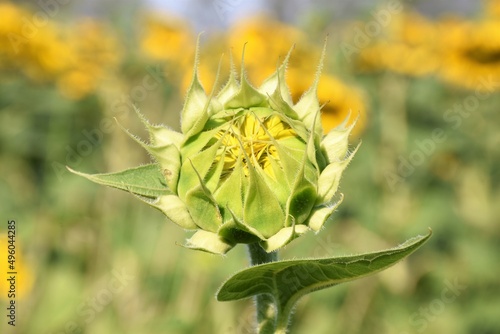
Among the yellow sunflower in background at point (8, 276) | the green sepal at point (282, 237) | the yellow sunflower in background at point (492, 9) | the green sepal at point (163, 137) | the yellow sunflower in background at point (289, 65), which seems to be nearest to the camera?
the green sepal at point (282, 237)

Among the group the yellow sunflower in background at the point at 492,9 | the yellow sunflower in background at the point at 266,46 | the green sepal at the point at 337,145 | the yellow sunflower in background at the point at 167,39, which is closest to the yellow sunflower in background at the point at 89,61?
the yellow sunflower in background at the point at 167,39

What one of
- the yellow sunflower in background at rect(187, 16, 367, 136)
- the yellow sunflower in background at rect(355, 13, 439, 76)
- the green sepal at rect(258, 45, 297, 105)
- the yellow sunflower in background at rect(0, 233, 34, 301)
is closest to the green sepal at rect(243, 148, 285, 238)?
the green sepal at rect(258, 45, 297, 105)

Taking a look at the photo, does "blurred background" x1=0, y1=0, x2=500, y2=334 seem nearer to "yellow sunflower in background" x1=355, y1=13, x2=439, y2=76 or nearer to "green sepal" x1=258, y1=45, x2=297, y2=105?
"yellow sunflower in background" x1=355, y1=13, x2=439, y2=76

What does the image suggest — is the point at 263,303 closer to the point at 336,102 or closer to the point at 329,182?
the point at 329,182

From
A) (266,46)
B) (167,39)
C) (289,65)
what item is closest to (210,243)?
(289,65)

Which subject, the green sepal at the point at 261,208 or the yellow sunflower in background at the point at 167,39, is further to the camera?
the yellow sunflower in background at the point at 167,39

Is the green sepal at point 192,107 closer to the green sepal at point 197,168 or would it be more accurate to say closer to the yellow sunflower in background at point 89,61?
the green sepal at point 197,168

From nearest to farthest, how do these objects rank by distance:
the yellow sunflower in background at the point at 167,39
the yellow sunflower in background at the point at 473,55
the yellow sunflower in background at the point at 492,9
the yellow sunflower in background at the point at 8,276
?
the yellow sunflower in background at the point at 8,276 < the yellow sunflower in background at the point at 473,55 < the yellow sunflower in background at the point at 492,9 < the yellow sunflower in background at the point at 167,39
